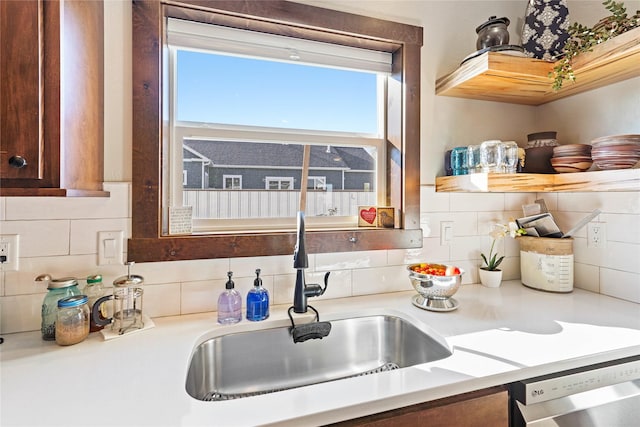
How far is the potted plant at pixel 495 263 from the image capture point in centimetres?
153

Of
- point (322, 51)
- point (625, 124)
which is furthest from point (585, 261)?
point (322, 51)

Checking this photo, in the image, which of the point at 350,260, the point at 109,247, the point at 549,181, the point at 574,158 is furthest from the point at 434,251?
the point at 109,247

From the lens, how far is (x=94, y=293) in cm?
107

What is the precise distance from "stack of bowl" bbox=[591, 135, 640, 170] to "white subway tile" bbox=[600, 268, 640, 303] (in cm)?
52

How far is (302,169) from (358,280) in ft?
1.86

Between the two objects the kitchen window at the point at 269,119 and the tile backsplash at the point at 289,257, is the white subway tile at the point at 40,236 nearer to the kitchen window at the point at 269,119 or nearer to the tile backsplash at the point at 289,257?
the tile backsplash at the point at 289,257

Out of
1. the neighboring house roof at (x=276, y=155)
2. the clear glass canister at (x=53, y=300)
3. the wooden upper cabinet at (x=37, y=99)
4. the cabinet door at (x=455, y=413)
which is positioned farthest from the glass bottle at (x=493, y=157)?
the clear glass canister at (x=53, y=300)

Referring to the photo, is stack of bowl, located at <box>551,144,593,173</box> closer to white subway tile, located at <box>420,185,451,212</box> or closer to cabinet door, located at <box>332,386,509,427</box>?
white subway tile, located at <box>420,185,451,212</box>

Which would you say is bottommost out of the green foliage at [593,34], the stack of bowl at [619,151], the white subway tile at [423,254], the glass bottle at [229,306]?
the glass bottle at [229,306]

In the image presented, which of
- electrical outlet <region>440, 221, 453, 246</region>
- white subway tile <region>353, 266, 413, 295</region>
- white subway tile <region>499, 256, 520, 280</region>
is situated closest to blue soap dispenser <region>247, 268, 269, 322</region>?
white subway tile <region>353, 266, 413, 295</region>

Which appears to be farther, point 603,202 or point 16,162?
point 603,202

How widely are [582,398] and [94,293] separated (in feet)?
4.94

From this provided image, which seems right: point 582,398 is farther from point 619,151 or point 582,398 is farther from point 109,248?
point 109,248

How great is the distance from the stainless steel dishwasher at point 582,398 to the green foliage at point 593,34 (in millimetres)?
1044
